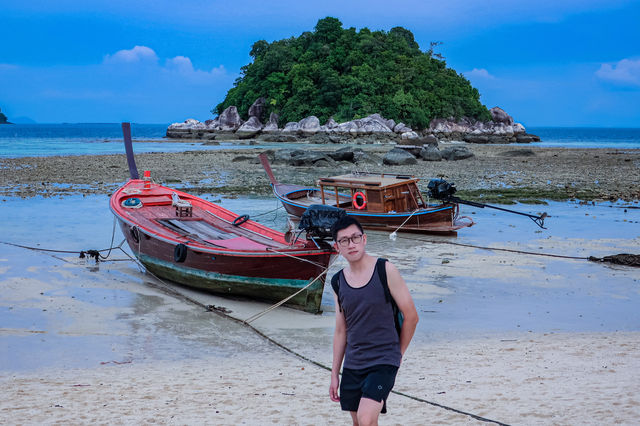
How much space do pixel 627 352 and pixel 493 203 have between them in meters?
14.0

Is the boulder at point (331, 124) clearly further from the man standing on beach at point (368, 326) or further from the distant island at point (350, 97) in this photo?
the man standing on beach at point (368, 326)

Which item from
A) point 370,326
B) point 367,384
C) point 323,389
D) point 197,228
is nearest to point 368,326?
A: point 370,326

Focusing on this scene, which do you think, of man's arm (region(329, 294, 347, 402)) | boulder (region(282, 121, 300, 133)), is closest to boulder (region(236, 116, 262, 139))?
boulder (region(282, 121, 300, 133))

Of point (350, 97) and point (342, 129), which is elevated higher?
point (350, 97)

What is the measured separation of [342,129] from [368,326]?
71767mm

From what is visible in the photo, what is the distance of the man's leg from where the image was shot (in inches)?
129

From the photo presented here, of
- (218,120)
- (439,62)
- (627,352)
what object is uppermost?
(439,62)

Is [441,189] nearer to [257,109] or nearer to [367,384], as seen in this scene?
[367,384]

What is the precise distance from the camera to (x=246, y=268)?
9.23 metres

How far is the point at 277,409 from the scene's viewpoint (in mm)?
5223

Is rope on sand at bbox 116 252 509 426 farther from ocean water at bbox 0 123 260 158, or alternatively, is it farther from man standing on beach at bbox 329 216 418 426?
ocean water at bbox 0 123 260 158

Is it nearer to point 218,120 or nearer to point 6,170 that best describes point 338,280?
point 6,170

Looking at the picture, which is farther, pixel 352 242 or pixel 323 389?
pixel 323 389

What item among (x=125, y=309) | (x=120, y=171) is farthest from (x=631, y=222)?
(x=120, y=171)
